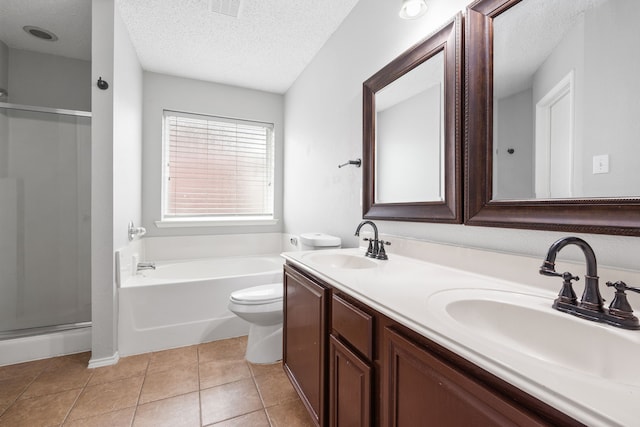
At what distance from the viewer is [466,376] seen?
52cm

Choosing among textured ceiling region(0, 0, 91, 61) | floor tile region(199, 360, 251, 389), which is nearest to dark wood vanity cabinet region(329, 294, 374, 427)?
floor tile region(199, 360, 251, 389)

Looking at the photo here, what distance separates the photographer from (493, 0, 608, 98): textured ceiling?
0.86 meters

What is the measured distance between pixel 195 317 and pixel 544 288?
7.27 ft

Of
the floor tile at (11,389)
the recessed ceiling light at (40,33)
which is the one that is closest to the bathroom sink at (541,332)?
the floor tile at (11,389)

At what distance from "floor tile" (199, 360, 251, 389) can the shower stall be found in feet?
3.84

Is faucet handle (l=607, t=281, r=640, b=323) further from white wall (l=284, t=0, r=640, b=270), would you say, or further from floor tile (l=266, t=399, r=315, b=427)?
floor tile (l=266, t=399, r=315, b=427)

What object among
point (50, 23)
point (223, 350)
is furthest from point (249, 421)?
point (50, 23)

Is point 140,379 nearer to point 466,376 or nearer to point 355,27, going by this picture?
point 466,376

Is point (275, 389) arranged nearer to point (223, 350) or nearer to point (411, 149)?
point (223, 350)

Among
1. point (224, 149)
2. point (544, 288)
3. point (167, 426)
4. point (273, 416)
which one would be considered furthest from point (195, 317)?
point (544, 288)

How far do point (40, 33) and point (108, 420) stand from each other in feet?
9.11

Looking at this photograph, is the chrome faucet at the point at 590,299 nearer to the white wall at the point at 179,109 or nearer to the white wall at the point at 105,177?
the white wall at the point at 105,177

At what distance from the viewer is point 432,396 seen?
598mm

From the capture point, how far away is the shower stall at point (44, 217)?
2184mm
